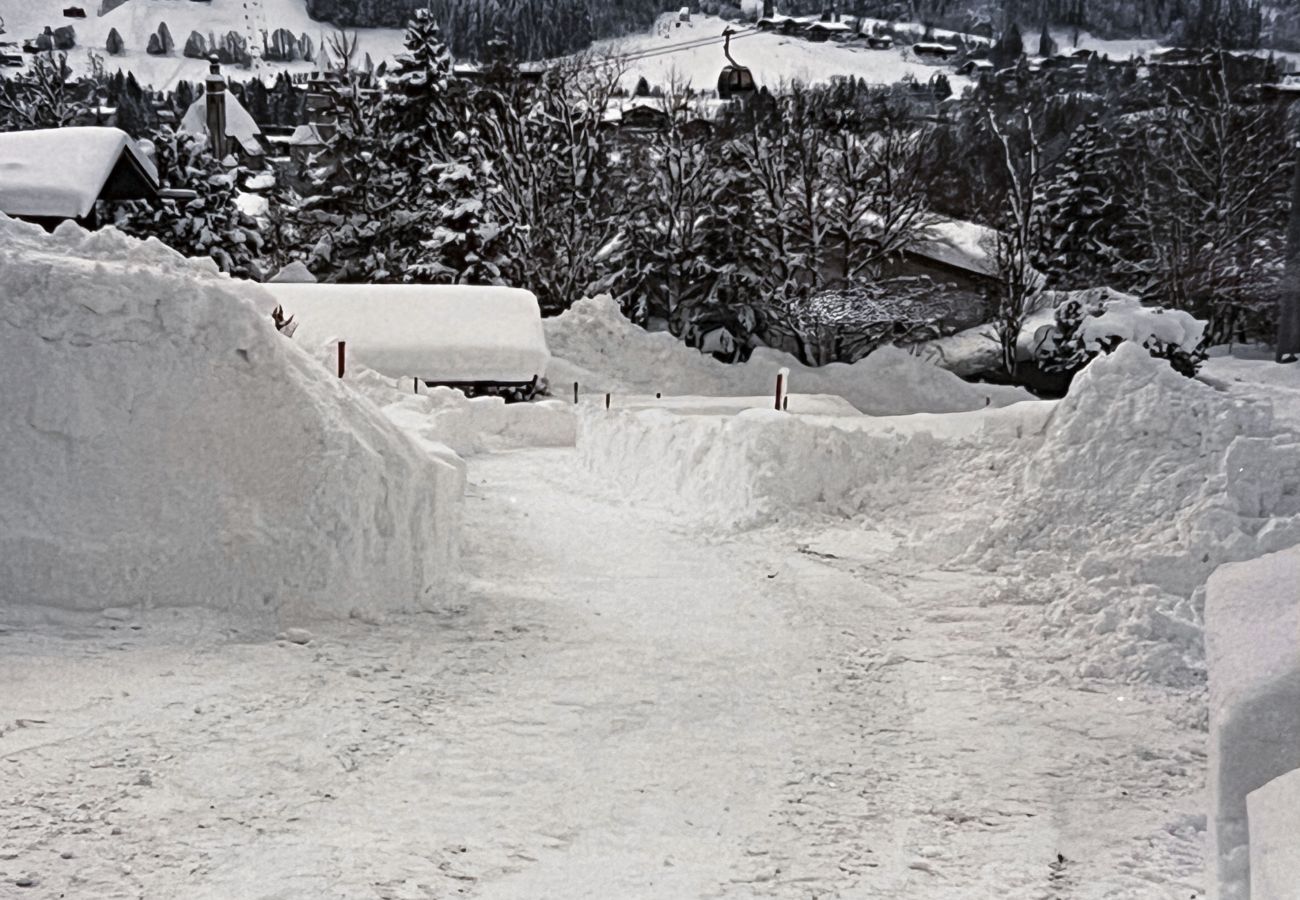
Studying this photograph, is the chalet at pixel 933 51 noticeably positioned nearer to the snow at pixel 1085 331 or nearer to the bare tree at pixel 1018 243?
the bare tree at pixel 1018 243

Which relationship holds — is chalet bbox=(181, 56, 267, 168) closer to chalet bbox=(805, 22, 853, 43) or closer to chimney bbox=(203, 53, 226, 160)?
chimney bbox=(203, 53, 226, 160)

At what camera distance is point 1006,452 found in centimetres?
1164

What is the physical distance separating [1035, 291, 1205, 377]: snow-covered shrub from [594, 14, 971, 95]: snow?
47.7ft

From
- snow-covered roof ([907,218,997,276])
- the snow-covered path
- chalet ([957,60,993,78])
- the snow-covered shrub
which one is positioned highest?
chalet ([957,60,993,78])

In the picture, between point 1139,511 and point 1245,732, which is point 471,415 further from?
point 1245,732

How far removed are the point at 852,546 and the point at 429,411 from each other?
9.56 m

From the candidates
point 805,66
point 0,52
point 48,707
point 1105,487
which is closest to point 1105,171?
point 805,66

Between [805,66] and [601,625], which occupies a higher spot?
[805,66]

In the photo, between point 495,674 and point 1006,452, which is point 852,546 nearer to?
point 1006,452

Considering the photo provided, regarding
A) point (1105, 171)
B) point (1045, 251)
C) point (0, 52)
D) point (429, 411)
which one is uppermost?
point (0, 52)

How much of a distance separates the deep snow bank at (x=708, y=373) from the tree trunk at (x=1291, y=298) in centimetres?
574

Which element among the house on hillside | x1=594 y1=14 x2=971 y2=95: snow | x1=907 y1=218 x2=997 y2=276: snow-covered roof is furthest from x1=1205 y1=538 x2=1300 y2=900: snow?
x1=594 y1=14 x2=971 y2=95: snow

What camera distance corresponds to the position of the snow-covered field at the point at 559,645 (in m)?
4.98

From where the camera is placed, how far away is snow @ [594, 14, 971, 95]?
132ft
